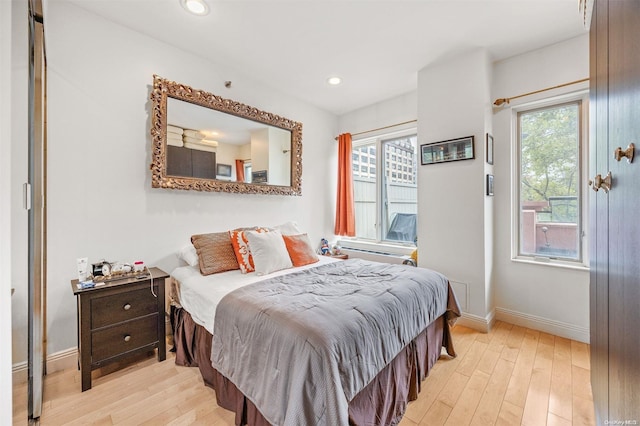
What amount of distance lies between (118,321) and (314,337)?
1.59 metres

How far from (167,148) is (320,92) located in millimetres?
2026

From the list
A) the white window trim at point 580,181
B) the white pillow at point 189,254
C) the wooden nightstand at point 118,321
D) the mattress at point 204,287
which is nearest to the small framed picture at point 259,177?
the white pillow at point 189,254

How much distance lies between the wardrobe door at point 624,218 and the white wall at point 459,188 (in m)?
1.80

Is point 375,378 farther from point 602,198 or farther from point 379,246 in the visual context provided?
point 379,246

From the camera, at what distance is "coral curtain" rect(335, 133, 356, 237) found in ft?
13.3

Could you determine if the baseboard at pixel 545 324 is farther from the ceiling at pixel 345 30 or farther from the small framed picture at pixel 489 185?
the ceiling at pixel 345 30

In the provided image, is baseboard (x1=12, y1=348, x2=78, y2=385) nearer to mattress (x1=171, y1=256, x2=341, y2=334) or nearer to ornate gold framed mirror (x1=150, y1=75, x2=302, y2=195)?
mattress (x1=171, y1=256, x2=341, y2=334)

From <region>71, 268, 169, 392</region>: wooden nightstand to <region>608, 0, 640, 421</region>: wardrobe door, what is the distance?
2.47m

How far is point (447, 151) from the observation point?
2.80m

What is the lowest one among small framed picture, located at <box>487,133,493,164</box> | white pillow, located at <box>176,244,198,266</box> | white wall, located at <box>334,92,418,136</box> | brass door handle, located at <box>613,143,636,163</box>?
white pillow, located at <box>176,244,198,266</box>

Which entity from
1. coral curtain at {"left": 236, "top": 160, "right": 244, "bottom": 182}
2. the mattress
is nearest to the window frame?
the mattress

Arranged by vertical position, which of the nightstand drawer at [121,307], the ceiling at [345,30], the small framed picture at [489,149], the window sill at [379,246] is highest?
the ceiling at [345,30]

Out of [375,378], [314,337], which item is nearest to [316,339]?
[314,337]

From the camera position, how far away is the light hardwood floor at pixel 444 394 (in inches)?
59.9
